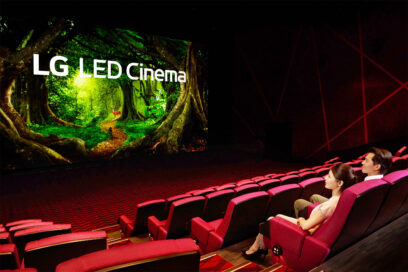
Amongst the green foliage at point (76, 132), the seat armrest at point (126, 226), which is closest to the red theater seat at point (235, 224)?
the seat armrest at point (126, 226)

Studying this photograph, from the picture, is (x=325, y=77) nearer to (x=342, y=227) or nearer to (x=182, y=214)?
(x=182, y=214)

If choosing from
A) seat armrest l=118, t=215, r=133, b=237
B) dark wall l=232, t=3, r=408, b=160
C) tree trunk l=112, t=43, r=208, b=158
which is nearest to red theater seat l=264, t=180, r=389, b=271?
seat armrest l=118, t=215, r=133, b=237

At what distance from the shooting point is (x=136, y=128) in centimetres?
855

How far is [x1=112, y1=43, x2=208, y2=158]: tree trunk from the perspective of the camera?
9.11 metres

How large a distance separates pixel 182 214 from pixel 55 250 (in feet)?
4.15

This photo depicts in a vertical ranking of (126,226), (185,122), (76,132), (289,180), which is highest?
(185,122)

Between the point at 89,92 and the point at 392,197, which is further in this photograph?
the point at 89,92

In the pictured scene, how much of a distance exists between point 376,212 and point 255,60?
8.41 m

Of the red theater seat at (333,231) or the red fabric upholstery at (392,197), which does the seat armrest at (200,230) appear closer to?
the red theater seat at (333,231)

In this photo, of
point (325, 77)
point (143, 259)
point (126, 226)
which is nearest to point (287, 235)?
point (143, 259)

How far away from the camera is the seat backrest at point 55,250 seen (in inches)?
53.9

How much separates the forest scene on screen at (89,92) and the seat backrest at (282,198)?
6.25 metres

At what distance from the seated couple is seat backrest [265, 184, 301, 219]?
12cm

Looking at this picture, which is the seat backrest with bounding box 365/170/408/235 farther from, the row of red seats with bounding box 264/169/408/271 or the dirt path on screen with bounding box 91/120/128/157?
the dirt path on screen with bounding box 91/120/128/157
